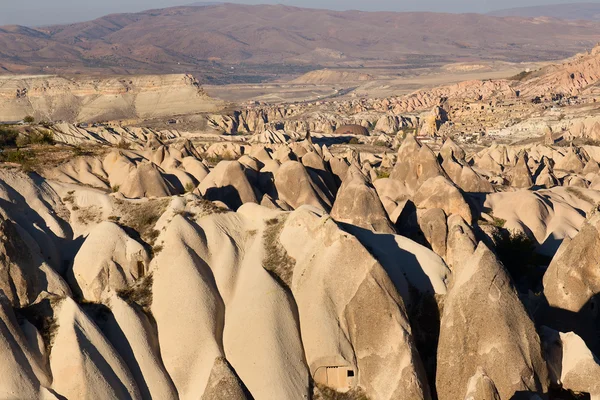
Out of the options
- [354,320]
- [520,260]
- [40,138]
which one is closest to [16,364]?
[354,320]

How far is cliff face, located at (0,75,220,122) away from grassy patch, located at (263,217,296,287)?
15798 cm

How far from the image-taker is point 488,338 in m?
15.8

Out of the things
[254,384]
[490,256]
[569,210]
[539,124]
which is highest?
[490,256]

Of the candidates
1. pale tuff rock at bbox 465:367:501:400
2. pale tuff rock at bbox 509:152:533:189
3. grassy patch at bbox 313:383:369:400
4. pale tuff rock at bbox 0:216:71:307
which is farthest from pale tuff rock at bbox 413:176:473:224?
pale tuff rock at bbox 0:216:71:307

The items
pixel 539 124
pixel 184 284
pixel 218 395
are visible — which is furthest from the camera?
pixel 539 124

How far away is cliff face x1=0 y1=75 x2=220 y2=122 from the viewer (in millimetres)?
176625

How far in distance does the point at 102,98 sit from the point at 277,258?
179611mm

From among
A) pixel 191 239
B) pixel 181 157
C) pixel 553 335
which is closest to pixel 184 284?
pixel 191 239

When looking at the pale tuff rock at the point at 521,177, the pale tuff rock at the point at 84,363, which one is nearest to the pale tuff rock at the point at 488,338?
the pale tuff rock at the point at 84,363

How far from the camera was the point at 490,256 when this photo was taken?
1670 cm

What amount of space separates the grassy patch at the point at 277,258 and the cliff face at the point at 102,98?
158 meters

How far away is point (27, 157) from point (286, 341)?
2969 cm

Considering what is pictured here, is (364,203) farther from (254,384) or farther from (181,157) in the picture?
(181,157)

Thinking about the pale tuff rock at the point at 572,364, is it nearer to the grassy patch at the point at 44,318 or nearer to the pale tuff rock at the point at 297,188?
the grassy patch at the point at 44,318
